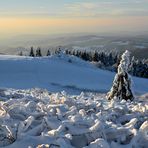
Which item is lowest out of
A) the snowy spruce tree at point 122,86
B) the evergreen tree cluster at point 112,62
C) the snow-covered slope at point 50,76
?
the evergreen tree cluster at point 112,62

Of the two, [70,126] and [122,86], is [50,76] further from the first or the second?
[70,126]

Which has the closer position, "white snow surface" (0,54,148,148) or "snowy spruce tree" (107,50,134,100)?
"white snow surface" (0,54,148,148)

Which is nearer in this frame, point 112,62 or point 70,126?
point 70,126

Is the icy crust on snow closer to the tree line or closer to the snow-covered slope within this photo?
the snow-covered slope

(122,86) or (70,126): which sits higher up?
(70,126)

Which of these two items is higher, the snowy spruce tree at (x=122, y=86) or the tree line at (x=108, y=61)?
the snowy spruce tree at (x=122, y=86)

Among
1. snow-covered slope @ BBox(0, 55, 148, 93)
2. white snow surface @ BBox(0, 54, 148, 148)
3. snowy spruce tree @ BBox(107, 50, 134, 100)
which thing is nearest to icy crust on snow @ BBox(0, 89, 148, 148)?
white snow surface @ BBox(0, 54, 148, 148)

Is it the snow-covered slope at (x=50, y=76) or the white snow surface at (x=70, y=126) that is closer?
the white snow surface at (x=70, y=126)

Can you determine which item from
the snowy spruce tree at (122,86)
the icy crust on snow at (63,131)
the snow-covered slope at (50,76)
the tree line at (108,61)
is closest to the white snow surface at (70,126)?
the icy crust on snow at (63,131)

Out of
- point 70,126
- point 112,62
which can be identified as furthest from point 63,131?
point 112,62

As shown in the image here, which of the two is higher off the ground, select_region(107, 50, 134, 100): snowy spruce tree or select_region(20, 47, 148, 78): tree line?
select_region(107, 50, 134, 100): snowy spruce tree

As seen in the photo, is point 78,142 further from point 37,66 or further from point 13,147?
point 37,66

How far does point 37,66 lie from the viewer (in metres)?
61.5

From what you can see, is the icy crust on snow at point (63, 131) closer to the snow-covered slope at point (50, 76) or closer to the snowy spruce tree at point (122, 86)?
the snowy spruce tree at point (122, 86)
